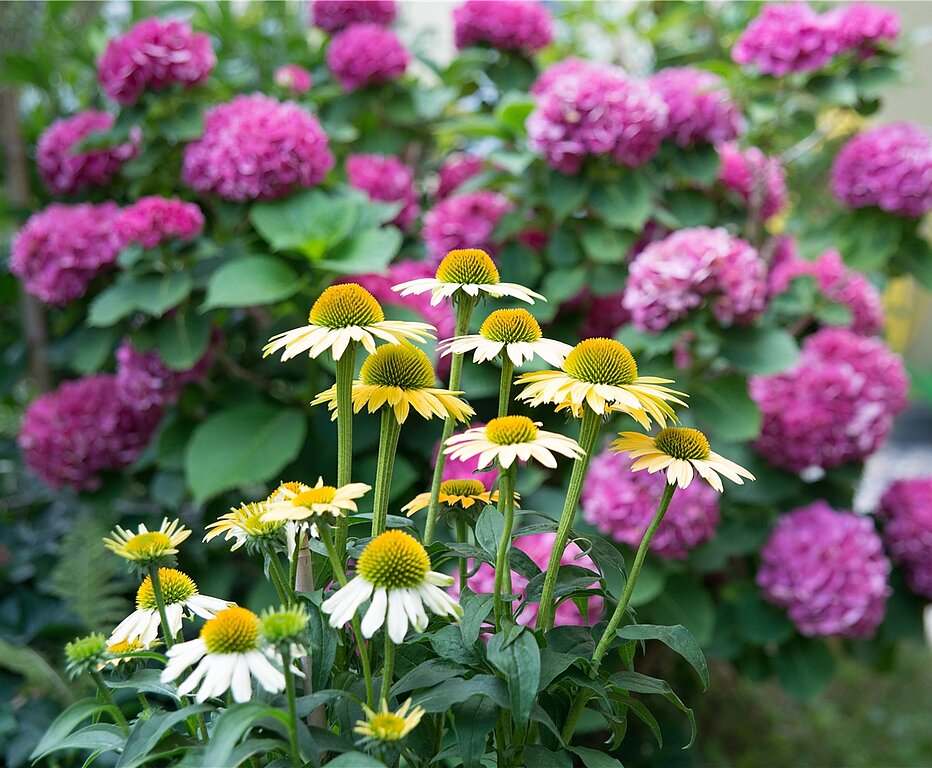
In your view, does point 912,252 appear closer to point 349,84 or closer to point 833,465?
point 833,465

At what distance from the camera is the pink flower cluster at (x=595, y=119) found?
1.12 meters

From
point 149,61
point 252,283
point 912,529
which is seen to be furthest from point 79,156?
point 912,529

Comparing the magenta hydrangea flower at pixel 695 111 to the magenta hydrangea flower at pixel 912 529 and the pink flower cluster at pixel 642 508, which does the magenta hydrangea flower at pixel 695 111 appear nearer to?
the pink flower cluster at pixel 642 508

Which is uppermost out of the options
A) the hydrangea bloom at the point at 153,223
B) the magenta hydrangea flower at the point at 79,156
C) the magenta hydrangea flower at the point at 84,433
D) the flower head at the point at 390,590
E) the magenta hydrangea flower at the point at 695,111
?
the flower head at the point at 390,590

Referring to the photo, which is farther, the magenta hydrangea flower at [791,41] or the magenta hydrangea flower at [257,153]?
the magenta hydrangea flower at [791,41]

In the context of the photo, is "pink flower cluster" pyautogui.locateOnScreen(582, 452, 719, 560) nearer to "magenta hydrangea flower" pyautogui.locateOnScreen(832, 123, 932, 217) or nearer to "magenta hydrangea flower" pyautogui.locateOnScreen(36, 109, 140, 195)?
"magenta hydrangea flower" pyautogui.locateOnScreen(832, 123, 932, 217)

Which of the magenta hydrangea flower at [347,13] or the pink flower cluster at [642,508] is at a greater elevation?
the magenta hydrangea flower at [347,13]

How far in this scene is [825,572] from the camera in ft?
3.67

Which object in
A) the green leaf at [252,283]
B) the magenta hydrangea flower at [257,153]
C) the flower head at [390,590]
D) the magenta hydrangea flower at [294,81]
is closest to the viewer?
the flower head at [390,590]

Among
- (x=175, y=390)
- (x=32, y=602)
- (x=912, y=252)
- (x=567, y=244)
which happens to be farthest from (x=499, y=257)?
(x=32, y=602)

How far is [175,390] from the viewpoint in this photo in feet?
3.81

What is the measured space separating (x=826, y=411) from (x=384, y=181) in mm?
703

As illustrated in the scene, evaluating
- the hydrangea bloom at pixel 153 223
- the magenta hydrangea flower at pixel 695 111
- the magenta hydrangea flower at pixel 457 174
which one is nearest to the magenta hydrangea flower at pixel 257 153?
the hydrangea bloom at pixel 153 223

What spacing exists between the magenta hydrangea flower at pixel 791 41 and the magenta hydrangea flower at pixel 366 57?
1.73 feet
